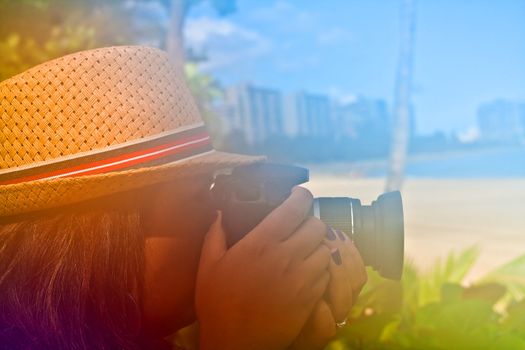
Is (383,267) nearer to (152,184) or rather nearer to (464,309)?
(152,184)

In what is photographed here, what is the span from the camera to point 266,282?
856mm

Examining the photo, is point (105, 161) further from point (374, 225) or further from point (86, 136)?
point (374, 225)

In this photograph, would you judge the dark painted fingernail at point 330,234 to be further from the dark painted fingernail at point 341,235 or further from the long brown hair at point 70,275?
the long brown hair at point 70,275

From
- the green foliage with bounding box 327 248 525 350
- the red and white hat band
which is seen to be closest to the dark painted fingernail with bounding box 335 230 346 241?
the red and white hat band

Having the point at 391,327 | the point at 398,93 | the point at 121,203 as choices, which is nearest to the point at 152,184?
the point at 121,203

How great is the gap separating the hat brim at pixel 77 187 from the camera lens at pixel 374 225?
237 mm

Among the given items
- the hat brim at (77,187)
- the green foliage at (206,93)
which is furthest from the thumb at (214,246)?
the green foliage at (206,93)

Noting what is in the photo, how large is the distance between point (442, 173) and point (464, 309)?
252 inches

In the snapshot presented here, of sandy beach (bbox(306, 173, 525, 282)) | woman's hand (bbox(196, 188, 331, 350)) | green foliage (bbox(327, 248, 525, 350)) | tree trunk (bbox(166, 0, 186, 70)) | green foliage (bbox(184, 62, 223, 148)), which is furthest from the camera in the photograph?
green foliage (bbox(184, 62, 223, 148))

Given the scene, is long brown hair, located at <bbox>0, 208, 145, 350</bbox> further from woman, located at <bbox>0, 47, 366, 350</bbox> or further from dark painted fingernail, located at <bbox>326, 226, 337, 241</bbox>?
dark painted fingernail, located at <bbox>326, 226, 337, 241</bbox>

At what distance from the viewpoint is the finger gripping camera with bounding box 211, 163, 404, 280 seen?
2.99 ft

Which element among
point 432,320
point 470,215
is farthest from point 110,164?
point 470,215

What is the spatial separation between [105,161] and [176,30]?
12.8 ft

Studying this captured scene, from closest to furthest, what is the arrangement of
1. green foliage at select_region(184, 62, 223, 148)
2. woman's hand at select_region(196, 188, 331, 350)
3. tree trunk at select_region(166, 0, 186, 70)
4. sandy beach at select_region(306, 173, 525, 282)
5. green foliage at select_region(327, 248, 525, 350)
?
woman's hand at select_region(196, 188, 331, 350), green foliage at select_region(327, 248, 525, 350), sandy beach at select_region(306, 173, 525, 282), tree trunk at select_region(166, 0, 186, 70), green foliage at select_region(184, 62, 223, 148)
